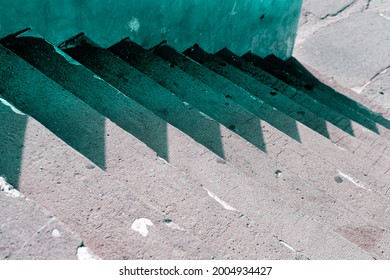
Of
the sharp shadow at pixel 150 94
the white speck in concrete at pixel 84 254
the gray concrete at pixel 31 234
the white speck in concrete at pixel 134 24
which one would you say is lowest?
the white speck in concrete at pixel 134 24

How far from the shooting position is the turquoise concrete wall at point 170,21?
3182mm

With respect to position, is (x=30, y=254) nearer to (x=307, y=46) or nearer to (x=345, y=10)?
(x=307, y=46)

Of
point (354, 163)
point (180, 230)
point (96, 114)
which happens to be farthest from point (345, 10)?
point (180, 230)

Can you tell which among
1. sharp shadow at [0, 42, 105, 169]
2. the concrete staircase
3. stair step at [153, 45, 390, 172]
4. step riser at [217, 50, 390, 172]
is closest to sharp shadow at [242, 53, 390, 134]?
step riser at [217, 50, 390, 172]

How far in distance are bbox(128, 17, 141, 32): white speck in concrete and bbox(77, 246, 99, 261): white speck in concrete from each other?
2.64 m

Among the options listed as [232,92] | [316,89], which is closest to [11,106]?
[232,92]

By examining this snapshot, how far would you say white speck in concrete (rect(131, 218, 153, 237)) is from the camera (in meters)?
1.75

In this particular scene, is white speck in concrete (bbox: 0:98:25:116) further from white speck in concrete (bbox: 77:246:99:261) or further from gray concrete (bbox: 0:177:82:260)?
white speck in concrete (bbox: 77:246:99:261)

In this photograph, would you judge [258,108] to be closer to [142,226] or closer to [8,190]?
[142,226]

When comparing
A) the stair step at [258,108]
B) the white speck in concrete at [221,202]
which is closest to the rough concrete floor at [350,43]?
the stair step at [258,108]

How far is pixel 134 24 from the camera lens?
392cm

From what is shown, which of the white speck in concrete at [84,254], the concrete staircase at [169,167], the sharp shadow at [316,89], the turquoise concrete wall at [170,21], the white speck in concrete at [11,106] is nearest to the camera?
the white speck in concrete at [84,254]

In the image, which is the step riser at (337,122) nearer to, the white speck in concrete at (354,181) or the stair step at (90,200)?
the white speck in concrete at (354,181)
